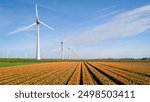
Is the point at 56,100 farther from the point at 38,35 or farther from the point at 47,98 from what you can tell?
the point at 38,35

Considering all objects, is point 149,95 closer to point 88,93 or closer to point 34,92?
point 88,93

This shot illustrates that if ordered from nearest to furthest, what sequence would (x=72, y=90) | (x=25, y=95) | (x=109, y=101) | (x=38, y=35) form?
(x=109, y=101), (x=25, y=95), (x=72, y=90), (x=38, y=35)

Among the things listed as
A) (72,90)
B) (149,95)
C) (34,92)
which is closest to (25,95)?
(34,92)

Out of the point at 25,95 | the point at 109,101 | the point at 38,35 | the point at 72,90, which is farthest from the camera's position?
the point at 38,35

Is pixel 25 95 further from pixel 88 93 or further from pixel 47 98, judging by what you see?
pixel 88 93

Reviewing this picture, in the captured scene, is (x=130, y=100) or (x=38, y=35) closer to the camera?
(x=130, y=100)

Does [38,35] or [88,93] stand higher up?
[38,35]

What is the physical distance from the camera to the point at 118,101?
1179cm

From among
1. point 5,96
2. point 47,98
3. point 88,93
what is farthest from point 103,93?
point 5,96

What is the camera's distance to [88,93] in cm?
1268

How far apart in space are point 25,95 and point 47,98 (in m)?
1.13

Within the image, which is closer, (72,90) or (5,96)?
(5,96)

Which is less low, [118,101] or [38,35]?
[38,35]

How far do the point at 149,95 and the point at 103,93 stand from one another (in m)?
2.31
